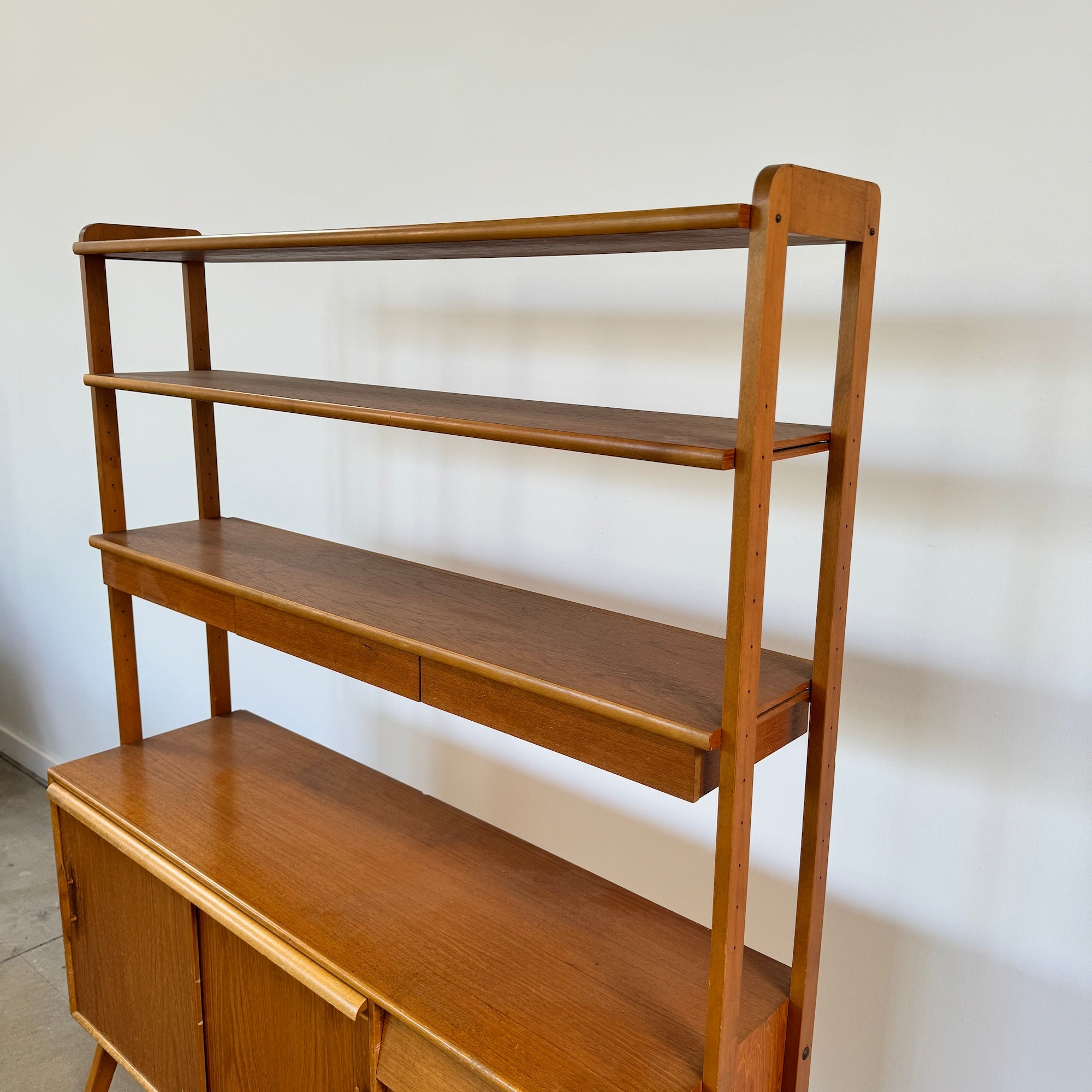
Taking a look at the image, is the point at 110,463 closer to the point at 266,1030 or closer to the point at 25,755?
the point at 266,1030

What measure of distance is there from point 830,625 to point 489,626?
0.57m

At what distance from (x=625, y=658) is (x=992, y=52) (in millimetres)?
1060

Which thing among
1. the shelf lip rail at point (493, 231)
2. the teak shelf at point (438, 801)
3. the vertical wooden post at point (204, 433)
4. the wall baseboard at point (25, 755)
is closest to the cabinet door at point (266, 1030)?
the teak shelf at point (438, 801)

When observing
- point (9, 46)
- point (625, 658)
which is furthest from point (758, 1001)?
point (9, 46)

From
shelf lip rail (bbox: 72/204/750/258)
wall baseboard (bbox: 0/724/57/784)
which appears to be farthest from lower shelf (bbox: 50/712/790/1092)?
wall baseboard (bbox: 0/724/57/784)

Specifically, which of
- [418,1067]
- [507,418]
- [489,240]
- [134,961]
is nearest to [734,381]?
[507,418]

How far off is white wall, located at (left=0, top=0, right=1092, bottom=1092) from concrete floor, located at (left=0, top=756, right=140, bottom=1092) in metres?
1.00

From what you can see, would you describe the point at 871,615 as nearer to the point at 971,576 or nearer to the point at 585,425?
the point at 971,576

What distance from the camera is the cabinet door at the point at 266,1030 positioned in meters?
1.61

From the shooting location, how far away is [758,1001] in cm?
148

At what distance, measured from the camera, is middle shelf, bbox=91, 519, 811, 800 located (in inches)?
50.8

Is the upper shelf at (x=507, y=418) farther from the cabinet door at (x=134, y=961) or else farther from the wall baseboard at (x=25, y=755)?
the wall baseboard at (x=25, y=755)

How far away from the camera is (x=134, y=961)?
6.81 feet

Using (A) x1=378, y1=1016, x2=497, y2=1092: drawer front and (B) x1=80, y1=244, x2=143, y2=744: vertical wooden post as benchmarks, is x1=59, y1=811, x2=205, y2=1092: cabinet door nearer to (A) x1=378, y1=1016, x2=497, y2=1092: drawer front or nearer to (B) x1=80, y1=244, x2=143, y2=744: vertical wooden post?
(B) x1=80, y1=244, x2=143, y2=744: vertical wooden post
